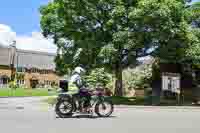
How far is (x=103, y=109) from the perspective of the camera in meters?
17.6

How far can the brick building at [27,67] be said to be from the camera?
119m

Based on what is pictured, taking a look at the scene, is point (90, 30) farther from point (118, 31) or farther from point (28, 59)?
point (28, 59)

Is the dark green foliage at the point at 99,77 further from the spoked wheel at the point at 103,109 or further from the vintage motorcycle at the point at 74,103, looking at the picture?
the vintage motorcycle at the point at 74,103

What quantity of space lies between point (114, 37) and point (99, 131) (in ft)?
67.9

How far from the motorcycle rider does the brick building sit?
99.4m

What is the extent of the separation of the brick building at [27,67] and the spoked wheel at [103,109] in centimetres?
9884

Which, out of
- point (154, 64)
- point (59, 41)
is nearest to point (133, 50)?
point (59, 41)

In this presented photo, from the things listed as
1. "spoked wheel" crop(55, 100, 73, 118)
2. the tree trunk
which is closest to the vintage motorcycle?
"spoked wheel" crop(55, 100, 73, 118)

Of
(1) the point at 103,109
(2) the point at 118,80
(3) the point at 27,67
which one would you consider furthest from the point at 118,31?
(3) the point at 27,67

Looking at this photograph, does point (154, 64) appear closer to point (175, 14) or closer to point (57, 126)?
point (175, 14)

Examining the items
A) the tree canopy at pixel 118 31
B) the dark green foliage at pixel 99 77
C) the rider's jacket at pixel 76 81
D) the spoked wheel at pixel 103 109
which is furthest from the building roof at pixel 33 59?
the rider's jacket at pixel 76 81

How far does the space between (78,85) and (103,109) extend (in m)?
1.68

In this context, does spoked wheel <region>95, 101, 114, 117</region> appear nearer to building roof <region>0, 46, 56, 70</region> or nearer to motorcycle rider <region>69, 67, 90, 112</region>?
motorcycle rider <region>69, 67, 90, 112</region>

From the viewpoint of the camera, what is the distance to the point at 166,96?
43438mm
